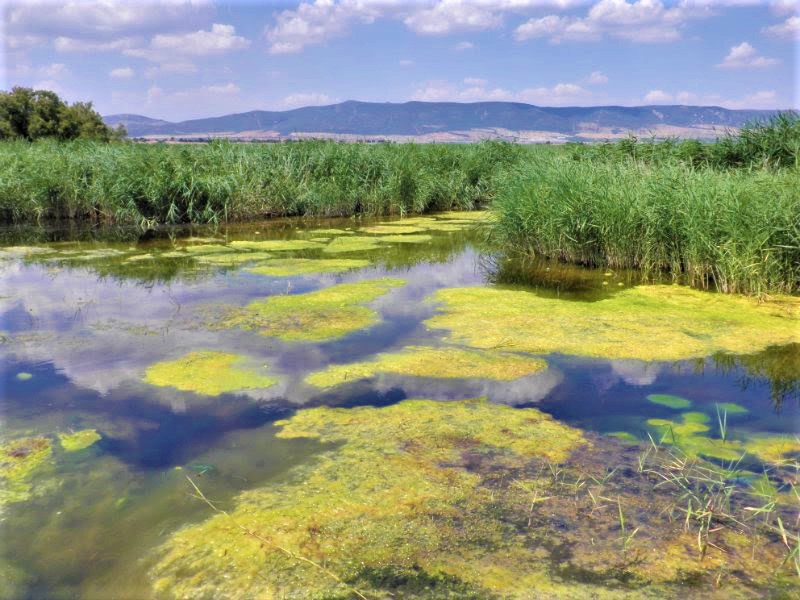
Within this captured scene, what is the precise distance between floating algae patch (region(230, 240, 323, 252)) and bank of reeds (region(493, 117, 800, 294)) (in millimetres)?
2967

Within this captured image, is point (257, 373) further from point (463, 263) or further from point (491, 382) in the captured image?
point (463, 263)

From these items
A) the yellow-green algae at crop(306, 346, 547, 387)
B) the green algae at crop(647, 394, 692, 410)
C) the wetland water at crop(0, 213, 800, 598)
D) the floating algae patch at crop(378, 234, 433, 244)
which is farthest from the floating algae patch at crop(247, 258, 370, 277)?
the green algae at crop(647, 394, 692, 410)

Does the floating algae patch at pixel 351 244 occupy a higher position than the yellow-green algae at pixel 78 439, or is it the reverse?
the floating algae patch at pixel 351 244

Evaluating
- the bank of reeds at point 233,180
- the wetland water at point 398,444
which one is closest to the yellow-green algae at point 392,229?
the bank of reeds at point 233,180

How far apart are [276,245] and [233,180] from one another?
8.11 feet

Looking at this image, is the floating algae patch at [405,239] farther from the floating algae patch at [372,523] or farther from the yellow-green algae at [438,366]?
the floating algae patch at [372,523]

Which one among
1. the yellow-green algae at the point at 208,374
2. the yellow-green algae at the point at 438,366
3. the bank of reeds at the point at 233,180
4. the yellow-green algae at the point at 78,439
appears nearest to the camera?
the yellow-green algae at the point at 78,439

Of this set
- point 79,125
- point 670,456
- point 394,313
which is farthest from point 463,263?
point 79,125

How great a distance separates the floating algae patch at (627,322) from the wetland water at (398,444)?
0.04 m

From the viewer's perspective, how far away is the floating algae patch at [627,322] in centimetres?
521

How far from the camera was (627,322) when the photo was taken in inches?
231

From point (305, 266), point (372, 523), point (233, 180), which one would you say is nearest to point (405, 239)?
point (305, 266)

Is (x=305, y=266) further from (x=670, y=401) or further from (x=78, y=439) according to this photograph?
(x=670, y=401)

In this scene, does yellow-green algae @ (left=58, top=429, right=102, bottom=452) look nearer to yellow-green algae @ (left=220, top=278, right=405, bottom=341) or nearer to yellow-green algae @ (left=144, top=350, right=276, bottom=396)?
yellow-green algae @ (left=144, top=350, right=276, bottom=396)
